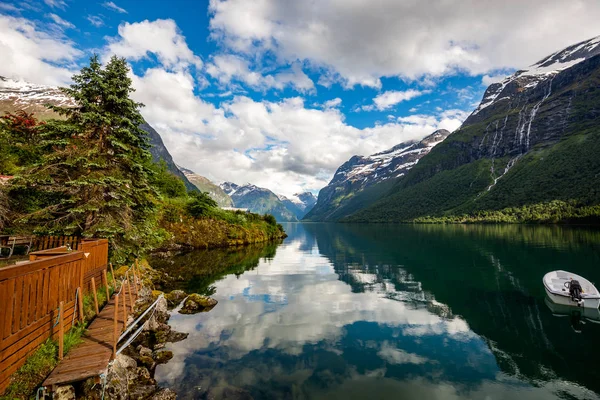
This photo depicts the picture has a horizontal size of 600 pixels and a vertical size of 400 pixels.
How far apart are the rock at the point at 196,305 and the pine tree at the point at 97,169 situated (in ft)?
19.9

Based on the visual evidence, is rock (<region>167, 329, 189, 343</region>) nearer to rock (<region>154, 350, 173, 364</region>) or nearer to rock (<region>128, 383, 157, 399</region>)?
rock (<region>154, 350, 173, 364</region>)

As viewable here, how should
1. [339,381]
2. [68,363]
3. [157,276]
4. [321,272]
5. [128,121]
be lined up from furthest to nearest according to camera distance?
[321,272]
[157,276]
[128,121]
[339,381]
[68,363]

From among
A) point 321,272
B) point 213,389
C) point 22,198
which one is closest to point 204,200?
point 321,272

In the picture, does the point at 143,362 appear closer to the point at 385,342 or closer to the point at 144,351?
the point at 144,351

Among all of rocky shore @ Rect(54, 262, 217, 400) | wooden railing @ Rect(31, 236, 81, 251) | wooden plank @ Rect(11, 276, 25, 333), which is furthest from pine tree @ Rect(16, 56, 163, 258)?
wooden plank @ Rect(11, 276, 25, 333)

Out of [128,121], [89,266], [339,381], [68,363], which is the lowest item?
[339,381]

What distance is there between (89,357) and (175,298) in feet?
54.1

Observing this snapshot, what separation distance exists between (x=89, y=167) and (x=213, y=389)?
16642mm

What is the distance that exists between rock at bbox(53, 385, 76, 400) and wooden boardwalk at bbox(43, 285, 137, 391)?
0.64ft

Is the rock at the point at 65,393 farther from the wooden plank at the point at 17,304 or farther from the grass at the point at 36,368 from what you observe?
the wooden plank at the point at 17,304

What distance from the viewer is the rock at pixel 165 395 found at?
11287 millimetres

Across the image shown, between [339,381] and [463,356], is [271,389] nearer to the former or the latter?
[339,381]

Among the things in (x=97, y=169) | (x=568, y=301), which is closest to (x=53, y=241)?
(x=97, y=169)

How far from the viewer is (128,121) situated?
2128 cm
